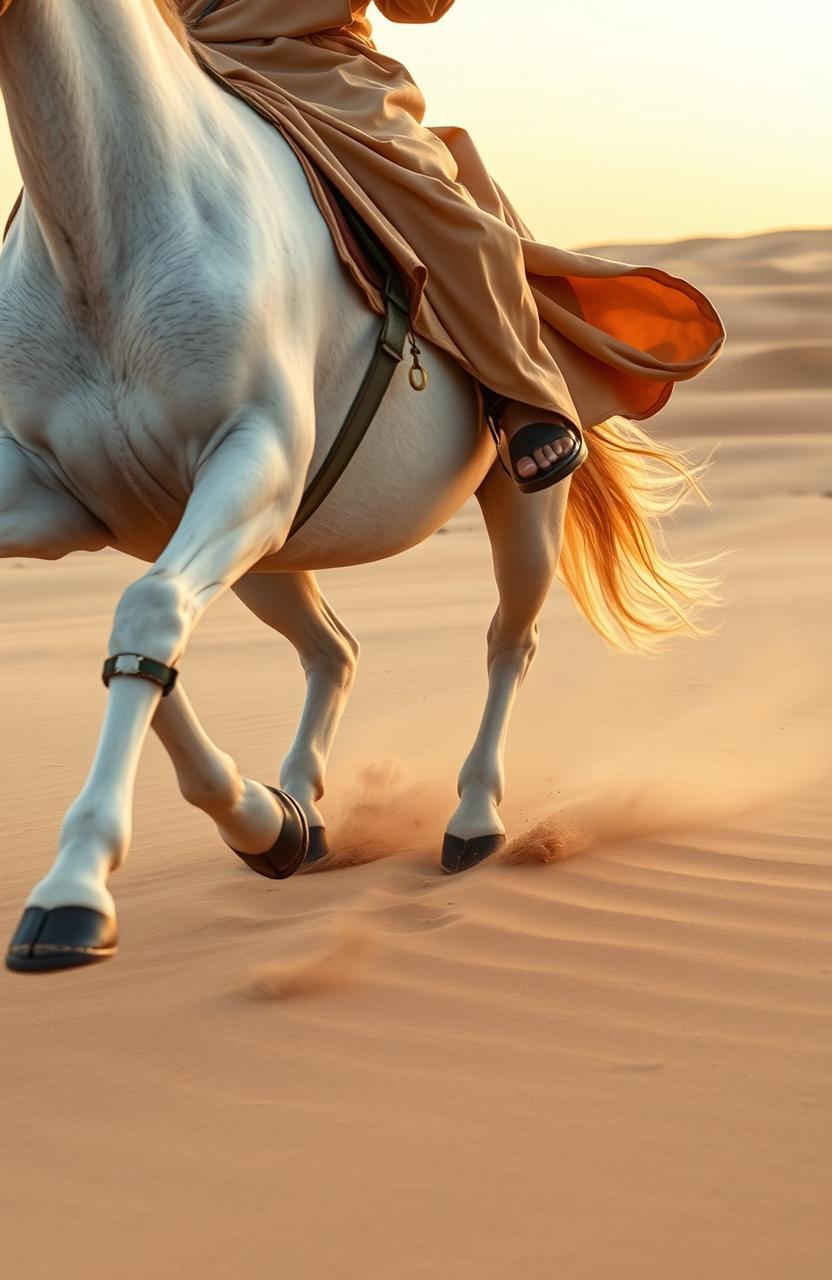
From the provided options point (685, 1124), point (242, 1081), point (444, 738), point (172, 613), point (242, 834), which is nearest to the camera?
point (685, 1124)

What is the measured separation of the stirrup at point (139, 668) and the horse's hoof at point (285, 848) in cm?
66

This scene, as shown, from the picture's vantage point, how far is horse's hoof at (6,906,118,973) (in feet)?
8.75

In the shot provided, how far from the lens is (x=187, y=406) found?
3.34 metres

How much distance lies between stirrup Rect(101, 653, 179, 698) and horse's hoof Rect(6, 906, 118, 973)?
469 millimetres

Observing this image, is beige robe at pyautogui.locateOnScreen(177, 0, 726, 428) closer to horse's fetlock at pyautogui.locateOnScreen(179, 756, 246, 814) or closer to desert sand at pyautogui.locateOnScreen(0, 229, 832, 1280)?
horse's fetlock at pyautogui.locateOnScreen(179, 756, 246, 814)

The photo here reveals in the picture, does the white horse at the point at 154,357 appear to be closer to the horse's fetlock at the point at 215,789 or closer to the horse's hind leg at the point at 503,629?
the horse's fetlock at the point at 215,789

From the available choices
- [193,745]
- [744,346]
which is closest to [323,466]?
[193,745]

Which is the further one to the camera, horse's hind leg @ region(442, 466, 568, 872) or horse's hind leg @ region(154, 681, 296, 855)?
horse's hind leg @ region(442, 466, 568, 872)

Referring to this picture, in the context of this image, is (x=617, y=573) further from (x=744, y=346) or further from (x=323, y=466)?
(x=744, y=346)

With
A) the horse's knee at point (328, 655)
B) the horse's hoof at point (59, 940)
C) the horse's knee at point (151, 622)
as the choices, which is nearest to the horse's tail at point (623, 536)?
the horse's knee at point (328, 655)

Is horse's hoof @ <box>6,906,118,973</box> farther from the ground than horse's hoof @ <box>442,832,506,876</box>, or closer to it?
farther from the ground

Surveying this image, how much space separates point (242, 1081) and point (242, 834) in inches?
21.5

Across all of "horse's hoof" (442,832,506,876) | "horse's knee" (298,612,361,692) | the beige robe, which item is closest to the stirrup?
the beige robe

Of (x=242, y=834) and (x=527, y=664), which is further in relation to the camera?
(x=527, y=664)
